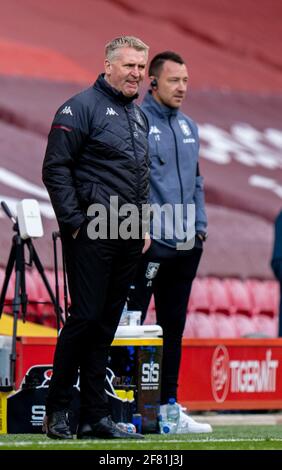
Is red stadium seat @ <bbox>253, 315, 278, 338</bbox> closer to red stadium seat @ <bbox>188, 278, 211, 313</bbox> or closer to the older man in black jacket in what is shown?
red stadium seat @ <bbox>188, 278, 211, 313</bbox>

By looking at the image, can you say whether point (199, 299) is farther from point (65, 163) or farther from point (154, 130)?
point (65, 163)

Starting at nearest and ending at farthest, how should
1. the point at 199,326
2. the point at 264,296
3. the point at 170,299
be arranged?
the point at 170,299
the point at 199,326
the point at 264,296

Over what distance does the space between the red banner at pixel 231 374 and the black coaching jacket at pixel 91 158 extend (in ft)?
11.2

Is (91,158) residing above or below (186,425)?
above

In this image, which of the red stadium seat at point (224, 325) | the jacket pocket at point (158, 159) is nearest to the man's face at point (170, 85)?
the jacket pocket at point (158, 159)

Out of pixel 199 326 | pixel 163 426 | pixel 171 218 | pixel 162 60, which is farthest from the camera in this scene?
pixel 199 326

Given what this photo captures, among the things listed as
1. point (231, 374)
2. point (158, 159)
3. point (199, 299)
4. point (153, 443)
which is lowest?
point (153, 443)

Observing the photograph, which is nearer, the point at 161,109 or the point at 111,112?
the point at 111,112

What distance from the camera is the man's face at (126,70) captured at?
22.2ft

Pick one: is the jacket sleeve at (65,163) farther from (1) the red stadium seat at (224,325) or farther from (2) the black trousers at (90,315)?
(1) the red stadium seat at (224,325)

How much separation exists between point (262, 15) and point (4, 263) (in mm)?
5276

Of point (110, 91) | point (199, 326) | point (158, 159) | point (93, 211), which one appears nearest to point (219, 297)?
point (199, 326)

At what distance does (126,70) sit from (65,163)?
1.79ft

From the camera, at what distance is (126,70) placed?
6766mm
